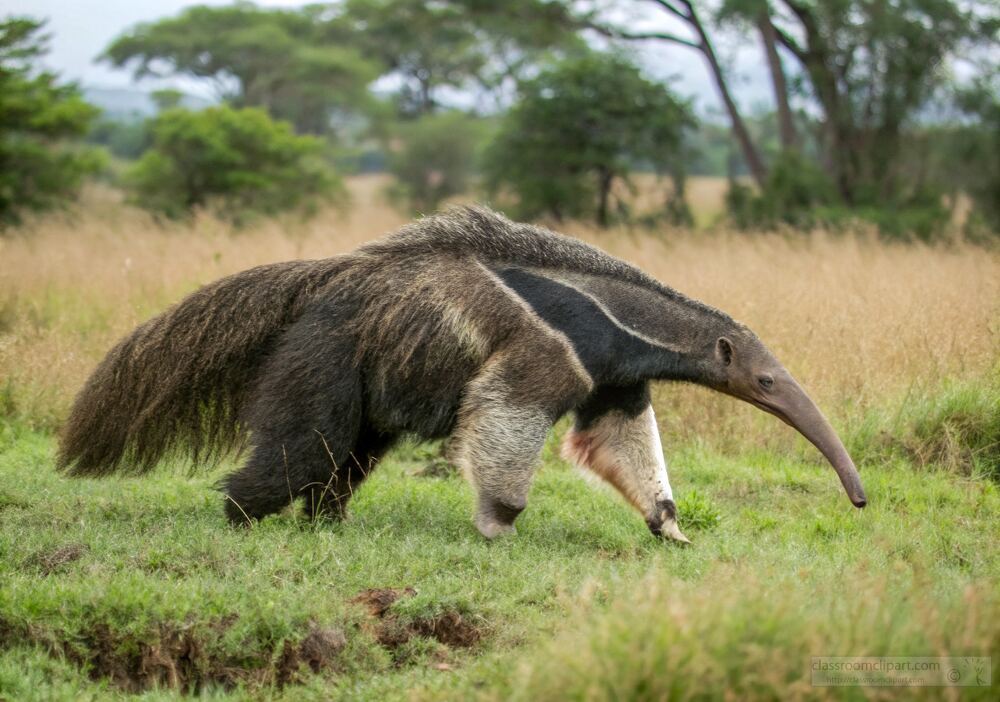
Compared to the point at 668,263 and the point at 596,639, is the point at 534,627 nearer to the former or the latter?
the point at 596,639

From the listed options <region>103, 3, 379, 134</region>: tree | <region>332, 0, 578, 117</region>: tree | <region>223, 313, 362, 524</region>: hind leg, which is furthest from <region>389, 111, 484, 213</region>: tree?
<region>223, 313, 362, 524</region>: hind leg

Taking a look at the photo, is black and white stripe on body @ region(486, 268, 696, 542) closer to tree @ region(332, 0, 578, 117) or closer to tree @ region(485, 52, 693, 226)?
tree @ region(485, 52, 693, 226)

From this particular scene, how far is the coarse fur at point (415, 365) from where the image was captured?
5.66 metres

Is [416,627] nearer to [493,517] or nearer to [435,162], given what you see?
[493,517]

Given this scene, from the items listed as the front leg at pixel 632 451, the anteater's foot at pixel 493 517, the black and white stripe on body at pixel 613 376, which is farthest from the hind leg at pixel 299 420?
the front leg at pixel 632 451

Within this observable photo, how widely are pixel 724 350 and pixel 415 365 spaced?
5.31 ft

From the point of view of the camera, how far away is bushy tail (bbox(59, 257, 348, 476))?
19.3 ft

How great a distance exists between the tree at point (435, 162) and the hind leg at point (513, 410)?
93.6ft

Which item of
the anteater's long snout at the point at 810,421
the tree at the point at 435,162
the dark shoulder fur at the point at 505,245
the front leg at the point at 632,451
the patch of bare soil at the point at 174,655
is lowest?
the tree at the point at 435,162

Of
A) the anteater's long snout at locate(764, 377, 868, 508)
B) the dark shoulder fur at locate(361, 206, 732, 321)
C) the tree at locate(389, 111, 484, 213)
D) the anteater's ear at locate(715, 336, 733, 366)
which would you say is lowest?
the tree at locate(389, 111, 484, 213)

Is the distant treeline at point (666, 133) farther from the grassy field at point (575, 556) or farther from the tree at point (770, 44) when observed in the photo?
the grassy field at point (575, 556)

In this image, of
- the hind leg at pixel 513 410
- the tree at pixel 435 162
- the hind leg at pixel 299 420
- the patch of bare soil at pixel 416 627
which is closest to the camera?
the patch of bare soil at pixel 416 627

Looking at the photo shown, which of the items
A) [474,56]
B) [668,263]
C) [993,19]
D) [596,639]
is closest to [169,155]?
[668,263]

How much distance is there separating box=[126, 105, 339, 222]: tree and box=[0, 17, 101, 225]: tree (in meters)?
1.34
